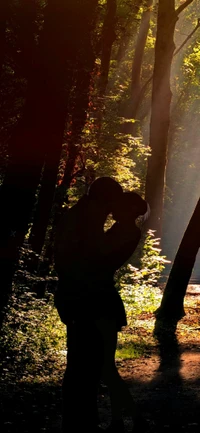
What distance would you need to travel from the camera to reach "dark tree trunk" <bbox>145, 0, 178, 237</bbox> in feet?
79.4

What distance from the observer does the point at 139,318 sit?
1591 centimetres

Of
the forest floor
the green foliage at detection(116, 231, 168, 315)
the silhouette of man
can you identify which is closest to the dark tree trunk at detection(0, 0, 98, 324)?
the forest floor

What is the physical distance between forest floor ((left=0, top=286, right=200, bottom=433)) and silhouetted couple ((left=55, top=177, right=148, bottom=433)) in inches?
6.0

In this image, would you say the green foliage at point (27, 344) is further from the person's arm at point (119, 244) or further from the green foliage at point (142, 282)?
the green foliage at point (142, 282)

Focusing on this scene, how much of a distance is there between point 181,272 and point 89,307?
9608 millimetres

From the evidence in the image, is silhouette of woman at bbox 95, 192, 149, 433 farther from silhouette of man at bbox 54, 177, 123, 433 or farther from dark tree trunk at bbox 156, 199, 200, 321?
dark tree trunk at bbox 156, 199, 200, 321

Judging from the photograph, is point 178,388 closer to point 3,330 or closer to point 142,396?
point 142,396

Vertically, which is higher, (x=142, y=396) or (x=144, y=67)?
(x=144, y=67)

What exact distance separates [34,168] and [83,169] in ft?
30.6

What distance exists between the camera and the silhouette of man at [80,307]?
583cm

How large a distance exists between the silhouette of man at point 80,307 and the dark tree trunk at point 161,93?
61.1ft

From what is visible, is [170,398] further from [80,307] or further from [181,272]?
[181,272]

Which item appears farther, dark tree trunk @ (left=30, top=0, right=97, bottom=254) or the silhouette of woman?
dark tree trunk @ (left=30, top=0, right=97, bottom=254)

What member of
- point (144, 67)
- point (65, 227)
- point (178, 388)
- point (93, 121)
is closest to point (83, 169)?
point (93, 121)
